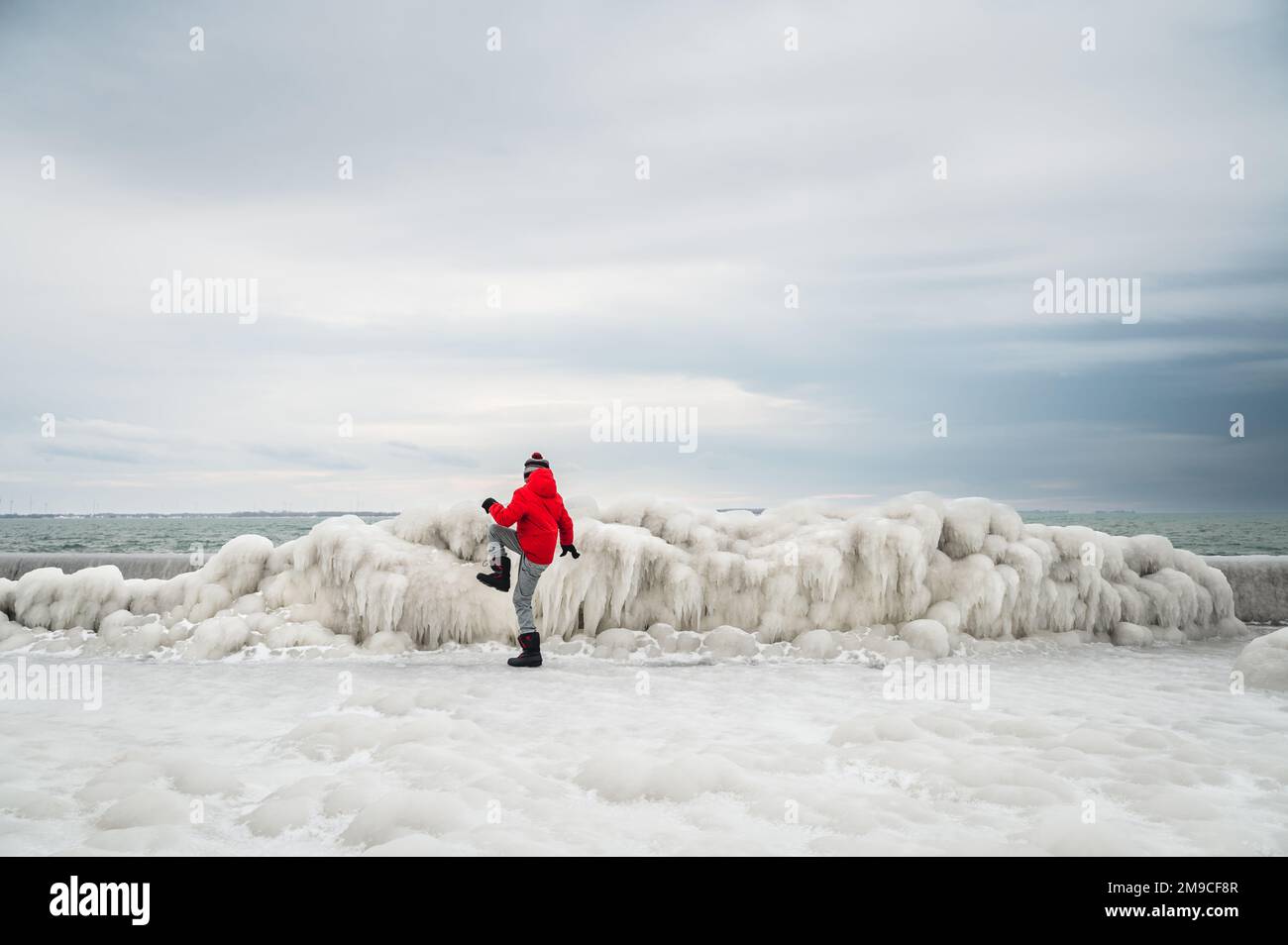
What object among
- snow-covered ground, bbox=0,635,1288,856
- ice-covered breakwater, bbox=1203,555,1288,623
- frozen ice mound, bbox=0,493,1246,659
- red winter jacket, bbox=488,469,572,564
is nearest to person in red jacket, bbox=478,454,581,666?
red winter jacket, bbox=488,469,572,564

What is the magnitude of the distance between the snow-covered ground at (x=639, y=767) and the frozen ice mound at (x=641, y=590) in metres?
1.51

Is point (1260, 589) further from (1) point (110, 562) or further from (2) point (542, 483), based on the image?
(1) point (110, 562)

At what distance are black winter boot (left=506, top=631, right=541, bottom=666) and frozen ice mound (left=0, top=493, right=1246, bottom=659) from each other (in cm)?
92

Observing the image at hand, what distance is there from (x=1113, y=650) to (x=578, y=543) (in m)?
6.40

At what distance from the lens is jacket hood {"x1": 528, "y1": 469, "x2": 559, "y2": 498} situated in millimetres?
8531

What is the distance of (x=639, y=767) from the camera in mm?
4652

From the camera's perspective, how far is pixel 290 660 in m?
8.62

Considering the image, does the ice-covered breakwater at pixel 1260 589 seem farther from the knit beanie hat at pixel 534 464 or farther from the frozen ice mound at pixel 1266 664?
the knit beanie hat at pixel 534 464

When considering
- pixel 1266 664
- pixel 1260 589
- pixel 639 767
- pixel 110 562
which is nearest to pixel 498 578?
pixel 639 767

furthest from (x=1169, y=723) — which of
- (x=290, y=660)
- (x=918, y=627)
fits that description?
(x=290, y=660)

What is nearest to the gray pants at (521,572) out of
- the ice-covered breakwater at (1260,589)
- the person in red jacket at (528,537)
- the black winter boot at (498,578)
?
the person in red jacket at (528,537)

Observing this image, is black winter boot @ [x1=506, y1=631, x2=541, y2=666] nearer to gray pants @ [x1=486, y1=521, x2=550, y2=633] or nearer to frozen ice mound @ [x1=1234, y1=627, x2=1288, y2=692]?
gray pants @ [x1=486, y1=521, x2=550, y2=633]

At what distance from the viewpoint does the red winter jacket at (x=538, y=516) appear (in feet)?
27.8

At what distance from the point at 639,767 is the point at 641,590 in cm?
498
